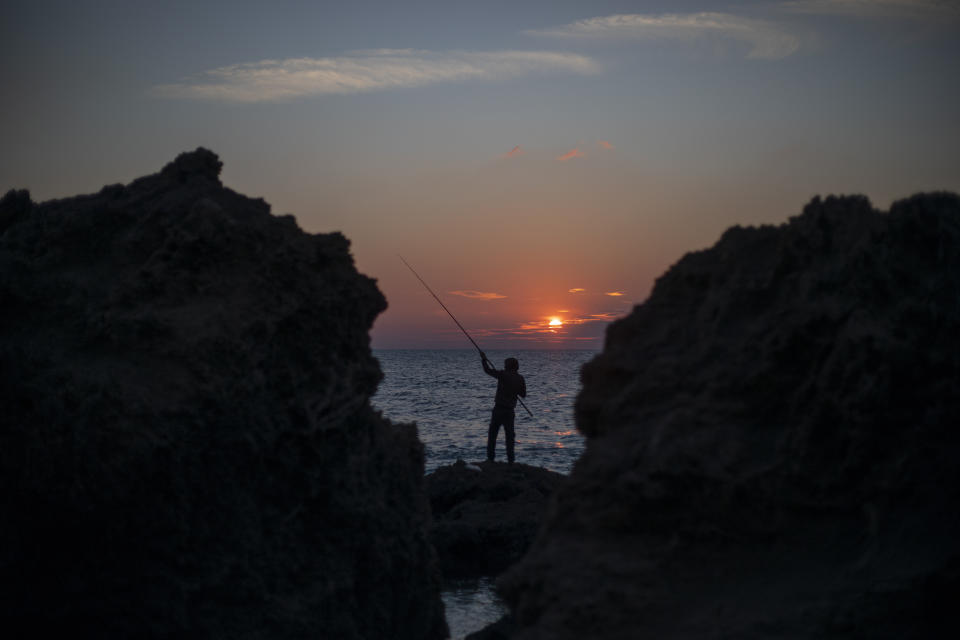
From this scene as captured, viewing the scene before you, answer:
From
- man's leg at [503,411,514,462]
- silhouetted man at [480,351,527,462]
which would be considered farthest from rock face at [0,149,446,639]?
man's leg at [503,411,514,462]

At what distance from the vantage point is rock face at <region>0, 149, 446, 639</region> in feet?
12.2

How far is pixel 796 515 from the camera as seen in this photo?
2.62 metres

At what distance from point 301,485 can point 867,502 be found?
8.83 ft

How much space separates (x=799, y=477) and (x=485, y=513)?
5.94 metres

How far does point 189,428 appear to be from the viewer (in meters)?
3.68

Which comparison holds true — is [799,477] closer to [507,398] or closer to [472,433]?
[507,398]

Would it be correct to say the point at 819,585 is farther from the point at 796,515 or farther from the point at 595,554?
the point at 595,554

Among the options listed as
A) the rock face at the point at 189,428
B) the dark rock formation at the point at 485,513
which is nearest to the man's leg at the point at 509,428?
the dark rock formation at the point at 485,513

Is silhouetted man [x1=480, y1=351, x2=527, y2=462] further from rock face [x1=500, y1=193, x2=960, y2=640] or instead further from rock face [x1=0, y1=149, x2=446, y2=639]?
rock face [x1=500, y1=193, x2=960, y2=640]

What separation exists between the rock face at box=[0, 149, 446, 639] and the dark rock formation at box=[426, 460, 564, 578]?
Result: 2.71m

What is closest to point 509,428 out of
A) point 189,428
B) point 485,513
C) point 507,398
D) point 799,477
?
point 507,398

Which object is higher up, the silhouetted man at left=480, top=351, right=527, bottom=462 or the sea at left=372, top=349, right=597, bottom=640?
the silhouetted man at left=480, top=351, right=527, bottom=462

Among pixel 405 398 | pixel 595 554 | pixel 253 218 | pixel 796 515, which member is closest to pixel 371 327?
pixel 253 218

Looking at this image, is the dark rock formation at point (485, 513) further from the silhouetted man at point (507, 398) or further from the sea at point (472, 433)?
the silhouetted man at point (507, 398)
